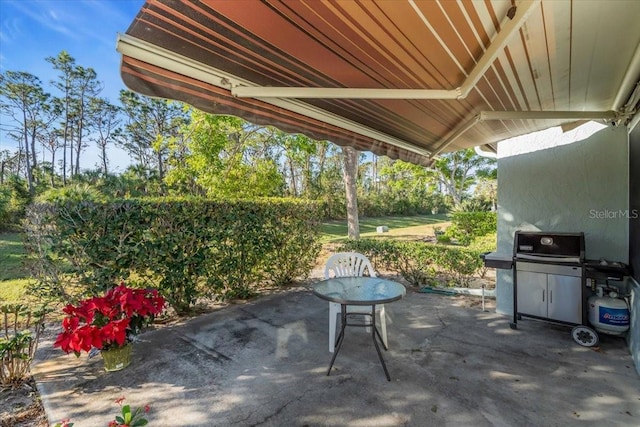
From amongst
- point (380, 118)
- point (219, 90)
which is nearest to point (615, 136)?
point (380, 118)

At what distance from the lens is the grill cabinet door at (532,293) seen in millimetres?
3955

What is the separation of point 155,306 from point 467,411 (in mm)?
3248

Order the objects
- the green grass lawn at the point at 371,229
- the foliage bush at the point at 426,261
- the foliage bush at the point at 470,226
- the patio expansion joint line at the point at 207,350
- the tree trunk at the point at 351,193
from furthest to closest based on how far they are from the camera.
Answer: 1. the green grass lawn at the point at 371,229
2. the foliage bush at the point at 470,226
3. the tree trunk at the point at 351,193
4. the foliage bush at the point at 426,261
5. the patio expansion joint line at the point at 207,350

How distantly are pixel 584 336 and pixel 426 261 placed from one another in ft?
8.91

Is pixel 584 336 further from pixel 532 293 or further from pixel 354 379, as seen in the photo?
pixel 354 379

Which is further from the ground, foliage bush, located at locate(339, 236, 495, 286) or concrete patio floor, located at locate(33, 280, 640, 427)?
foliage bush, located at locate(339, 236, 495, 286)

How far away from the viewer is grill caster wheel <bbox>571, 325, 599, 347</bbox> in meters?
3.52

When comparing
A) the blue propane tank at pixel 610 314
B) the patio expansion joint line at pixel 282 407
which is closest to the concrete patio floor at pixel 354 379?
the patio expansion joint line at pixel 282 407

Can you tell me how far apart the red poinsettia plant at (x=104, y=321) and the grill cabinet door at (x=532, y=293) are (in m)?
4.71

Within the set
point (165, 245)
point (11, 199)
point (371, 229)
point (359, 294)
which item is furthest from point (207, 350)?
point (11, 199)

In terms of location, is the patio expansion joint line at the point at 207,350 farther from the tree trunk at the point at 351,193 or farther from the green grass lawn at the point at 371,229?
the green grass lawn at the point at 371,229

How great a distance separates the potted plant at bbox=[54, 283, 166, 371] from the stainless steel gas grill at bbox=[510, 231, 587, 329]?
186 inches

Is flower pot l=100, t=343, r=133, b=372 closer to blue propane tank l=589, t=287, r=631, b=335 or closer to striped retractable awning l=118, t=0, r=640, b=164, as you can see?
striped retractable awning l=118, t=0, r=640, b=164

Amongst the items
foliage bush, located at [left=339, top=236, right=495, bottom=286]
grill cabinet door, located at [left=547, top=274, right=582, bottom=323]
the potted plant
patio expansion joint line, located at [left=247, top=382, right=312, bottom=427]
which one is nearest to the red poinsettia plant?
the potted plant
